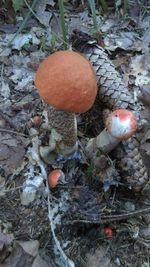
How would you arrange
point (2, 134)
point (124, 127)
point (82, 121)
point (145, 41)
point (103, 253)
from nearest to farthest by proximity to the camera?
point (124, 127)
point (103, 253)
point (2, 134)
point (82, 121)
point (145, 41)

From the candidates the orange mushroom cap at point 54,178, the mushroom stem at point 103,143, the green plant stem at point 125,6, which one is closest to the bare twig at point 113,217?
the orange mushroom cap at point 54,178

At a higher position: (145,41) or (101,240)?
(145,41)

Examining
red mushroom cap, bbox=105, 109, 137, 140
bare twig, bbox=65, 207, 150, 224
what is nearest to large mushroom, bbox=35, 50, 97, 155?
red mushroom cap, bbox=105, 109, 137, 140

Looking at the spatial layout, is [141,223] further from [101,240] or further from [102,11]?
[102,11]

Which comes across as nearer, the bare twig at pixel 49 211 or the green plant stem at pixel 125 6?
the bare twig at pixel 49 211

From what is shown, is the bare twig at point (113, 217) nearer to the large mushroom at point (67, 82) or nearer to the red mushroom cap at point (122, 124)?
the red mushroom cap at point (122, 124)

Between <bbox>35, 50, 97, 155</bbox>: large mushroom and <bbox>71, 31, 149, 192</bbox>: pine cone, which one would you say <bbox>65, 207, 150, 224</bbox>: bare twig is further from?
<bbox>35, 50, 97, 155</bbox>: large mushroom

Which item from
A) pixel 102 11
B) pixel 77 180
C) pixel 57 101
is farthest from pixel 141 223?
pixel 102 11

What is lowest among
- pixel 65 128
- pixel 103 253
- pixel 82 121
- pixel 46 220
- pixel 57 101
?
pixel 103 253
